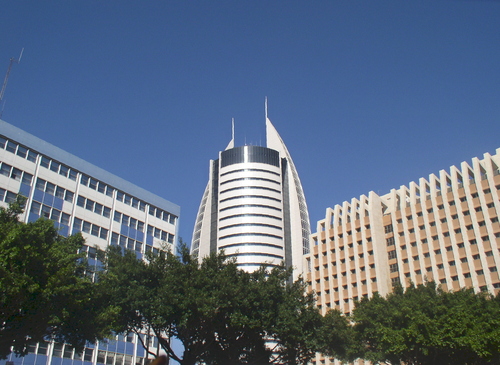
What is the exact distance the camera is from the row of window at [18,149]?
177ft

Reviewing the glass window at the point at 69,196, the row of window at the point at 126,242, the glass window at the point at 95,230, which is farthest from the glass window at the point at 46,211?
the row of window at the point at 126,242

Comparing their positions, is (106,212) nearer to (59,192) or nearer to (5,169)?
(59,192)

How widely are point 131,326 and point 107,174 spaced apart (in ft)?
110

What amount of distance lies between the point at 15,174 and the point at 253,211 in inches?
3130

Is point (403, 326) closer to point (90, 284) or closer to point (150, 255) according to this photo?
point (150, 255)

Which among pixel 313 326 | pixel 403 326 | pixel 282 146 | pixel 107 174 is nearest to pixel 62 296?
pixel 313 326

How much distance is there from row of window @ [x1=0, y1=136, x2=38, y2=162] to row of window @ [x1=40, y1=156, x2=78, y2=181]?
53.1 inches

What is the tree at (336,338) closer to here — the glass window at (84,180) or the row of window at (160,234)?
the row of window at (160,234)

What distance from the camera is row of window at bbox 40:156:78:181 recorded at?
58.0 metres

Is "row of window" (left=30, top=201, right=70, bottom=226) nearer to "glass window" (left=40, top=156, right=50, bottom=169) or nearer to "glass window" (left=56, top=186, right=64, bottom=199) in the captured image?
"glass window" (left=56, top=186, right=64, bottom=199)

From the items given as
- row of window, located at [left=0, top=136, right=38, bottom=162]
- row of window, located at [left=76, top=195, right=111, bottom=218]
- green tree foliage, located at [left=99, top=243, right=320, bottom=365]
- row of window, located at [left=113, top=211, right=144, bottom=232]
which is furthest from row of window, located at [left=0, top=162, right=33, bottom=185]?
green tree foliage, located at [left=99, top=243, right=320, bottom=365]

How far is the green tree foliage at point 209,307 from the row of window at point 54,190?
23.6m

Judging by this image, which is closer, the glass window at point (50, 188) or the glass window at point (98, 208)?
the glass window at point (50, 188)

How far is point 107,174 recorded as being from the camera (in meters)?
65.1
